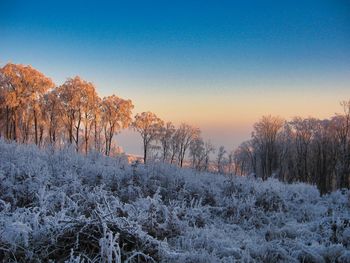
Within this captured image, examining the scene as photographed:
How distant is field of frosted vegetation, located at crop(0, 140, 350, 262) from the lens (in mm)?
3293

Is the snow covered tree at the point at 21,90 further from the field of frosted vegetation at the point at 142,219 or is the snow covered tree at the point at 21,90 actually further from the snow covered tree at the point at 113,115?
the field of frosted vegetation at the point at 142,219

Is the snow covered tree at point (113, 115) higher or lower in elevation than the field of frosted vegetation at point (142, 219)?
higher

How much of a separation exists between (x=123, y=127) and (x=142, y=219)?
128 feet

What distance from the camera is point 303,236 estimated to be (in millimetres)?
5066

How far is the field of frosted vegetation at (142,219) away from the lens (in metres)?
3.29

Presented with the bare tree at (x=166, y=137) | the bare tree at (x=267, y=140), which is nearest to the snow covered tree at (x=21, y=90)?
the bare tree at (x=166, y=137)

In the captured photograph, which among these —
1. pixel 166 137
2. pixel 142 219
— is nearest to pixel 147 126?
pixel 166 137

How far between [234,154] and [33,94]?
187ft

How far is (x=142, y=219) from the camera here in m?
4.41

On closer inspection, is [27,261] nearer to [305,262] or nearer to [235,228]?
[305,262]

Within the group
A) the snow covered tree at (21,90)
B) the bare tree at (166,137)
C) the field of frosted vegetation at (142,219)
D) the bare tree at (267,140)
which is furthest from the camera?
the bare tree at (166,137)

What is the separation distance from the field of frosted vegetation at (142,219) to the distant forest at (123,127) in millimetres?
18029

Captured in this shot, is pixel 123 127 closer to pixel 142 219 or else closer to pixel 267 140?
pixel 267 140

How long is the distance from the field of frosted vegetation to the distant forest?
18029 millimetres
